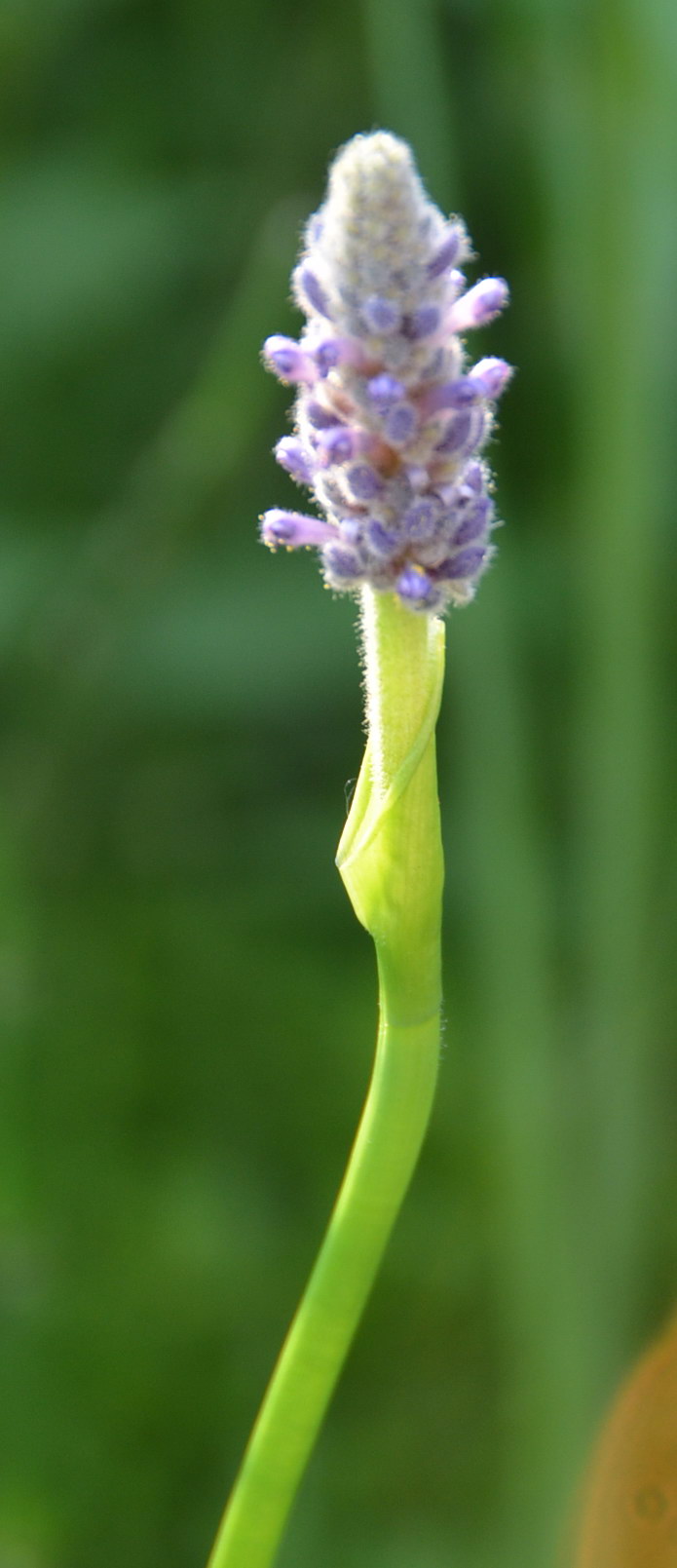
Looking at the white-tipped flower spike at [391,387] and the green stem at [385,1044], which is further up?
the white-tipped flower spike at [391,387]

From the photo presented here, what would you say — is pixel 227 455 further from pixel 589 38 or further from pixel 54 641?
pixel 589 38

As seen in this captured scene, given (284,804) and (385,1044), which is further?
(284,804)

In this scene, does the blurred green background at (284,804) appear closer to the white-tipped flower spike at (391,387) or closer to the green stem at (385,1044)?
the green stem at (385,1044)

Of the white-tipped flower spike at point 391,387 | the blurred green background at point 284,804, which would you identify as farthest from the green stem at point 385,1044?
the blurred green background at point 284,804

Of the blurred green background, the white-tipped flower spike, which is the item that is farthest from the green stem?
the blurred green background

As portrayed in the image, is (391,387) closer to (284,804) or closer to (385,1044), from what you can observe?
(385,1044)

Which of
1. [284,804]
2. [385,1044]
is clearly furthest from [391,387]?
[284,804]
